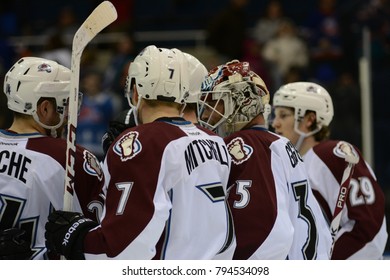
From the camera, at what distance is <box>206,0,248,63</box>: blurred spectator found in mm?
11219

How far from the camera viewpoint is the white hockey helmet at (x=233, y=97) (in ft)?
15.2

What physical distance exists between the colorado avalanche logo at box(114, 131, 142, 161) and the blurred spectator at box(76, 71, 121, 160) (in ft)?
20.2

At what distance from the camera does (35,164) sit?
4.27 meters

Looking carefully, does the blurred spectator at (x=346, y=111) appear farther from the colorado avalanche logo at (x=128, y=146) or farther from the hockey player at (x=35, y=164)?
the colorado avalanche logo at (x=128, y=146)

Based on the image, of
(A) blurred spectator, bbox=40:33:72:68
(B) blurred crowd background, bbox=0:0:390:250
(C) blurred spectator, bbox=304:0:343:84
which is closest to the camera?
(B) blurred crowd background, bbox=0:0:390:250

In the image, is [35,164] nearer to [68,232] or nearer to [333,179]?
[68,232]

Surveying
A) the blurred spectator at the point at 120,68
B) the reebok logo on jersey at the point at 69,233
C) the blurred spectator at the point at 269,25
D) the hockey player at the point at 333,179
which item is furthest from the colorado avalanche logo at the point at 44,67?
the blurred spectator at the point at 269,25

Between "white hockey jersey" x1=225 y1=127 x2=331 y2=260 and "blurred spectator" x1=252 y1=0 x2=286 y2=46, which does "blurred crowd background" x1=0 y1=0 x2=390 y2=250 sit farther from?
"white hockey jersey" x1=225 y1=127 x2=331 y2=260

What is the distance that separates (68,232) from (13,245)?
1.06 feet

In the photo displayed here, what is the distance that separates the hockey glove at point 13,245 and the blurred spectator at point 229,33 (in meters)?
7.19

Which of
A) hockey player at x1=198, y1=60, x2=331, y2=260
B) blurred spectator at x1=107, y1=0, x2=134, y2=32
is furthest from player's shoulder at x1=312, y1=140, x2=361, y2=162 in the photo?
blurred spectator at x1=107, y1=0, x2=134, y2=32

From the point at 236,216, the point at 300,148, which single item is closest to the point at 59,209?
the point at 236,216

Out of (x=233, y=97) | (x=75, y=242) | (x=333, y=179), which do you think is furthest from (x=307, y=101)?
(x=75, y=242)

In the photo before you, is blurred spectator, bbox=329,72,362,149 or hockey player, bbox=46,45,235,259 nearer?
hockey player, bbox=46,45,235,259
